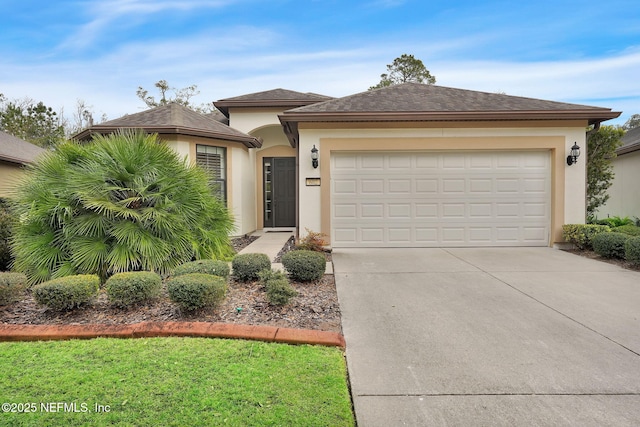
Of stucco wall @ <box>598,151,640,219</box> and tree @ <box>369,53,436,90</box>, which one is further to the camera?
tree @ <box>369,53,436,90</box>

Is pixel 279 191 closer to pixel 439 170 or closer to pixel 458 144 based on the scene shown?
pixel 439 170

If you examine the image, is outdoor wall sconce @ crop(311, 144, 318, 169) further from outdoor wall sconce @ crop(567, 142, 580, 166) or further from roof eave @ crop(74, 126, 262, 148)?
outdoor wall sconce @ crop(567, 142, 580, 166)

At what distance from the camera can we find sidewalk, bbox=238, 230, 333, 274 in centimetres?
711

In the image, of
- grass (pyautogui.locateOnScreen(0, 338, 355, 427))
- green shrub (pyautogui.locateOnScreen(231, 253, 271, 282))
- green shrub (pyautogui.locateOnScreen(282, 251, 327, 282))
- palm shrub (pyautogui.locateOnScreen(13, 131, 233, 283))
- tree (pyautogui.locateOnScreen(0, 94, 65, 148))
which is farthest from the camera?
tree (pyautogui.locateOnScreen(0, 94, 65, 148))

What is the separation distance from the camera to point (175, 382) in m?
2.56

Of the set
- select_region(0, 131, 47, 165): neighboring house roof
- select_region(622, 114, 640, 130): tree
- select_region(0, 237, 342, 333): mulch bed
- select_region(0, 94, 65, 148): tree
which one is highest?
select_region(622, 114, 640, 130): tree

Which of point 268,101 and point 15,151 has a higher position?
point 268,101

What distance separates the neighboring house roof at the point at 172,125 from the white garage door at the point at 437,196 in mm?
3587

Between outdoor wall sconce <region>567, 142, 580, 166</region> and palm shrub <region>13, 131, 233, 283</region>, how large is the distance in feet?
26.8

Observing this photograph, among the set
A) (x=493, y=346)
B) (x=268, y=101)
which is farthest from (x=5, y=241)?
(x=268, y=101)

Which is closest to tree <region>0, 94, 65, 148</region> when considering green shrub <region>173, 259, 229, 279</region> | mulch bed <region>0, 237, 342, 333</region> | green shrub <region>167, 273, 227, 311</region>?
mulch bed <region>0, 237, 342, 333</region>

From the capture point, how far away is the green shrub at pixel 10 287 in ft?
13.1

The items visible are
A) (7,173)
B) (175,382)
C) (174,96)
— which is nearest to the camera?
(175,382)

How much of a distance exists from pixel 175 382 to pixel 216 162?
339 inches
